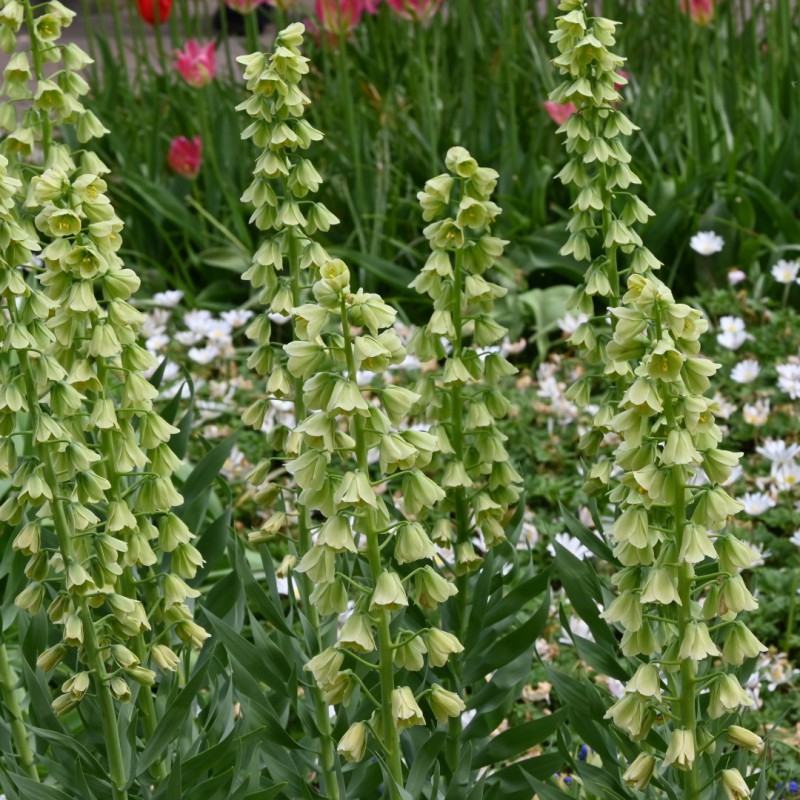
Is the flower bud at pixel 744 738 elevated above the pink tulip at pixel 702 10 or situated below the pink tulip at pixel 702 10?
below

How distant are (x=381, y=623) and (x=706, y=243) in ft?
Result: 10.5

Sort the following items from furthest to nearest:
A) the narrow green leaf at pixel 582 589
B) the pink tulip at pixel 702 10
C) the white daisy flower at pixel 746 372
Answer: the pink tulip at pixel 702 10, the white daisy flower at pixel 746 372, the narrow green leaf at pixel 582 589

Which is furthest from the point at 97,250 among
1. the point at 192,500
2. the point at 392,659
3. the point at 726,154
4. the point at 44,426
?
the point at 726,154

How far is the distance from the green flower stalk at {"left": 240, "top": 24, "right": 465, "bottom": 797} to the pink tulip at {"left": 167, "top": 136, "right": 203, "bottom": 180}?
123 inches

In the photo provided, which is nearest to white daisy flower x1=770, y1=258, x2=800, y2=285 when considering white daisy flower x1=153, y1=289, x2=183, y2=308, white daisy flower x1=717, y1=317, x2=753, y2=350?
white daisy flower x1=717, y1=317, x2=753, y2=350

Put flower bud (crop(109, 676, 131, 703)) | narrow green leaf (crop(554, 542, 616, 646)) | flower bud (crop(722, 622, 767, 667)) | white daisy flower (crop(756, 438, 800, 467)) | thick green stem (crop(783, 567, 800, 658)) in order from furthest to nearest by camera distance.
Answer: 1. white daisy flower (crop(756, 438, 800, 467))
2. thick green stem (crop(783, 567, 800, 658))
3. narrow green leaf (crop(554, 542, 616, 646))
4. flower bud (crop(109, 676, 131, 703))
5. flower bud (crop(722, 622, 767, 667))

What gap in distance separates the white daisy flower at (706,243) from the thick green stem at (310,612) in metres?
2.76

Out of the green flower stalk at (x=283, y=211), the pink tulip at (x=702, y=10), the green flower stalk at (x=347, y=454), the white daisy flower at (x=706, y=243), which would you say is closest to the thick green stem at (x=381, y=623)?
the green flower stalk at (x=347, y=454)

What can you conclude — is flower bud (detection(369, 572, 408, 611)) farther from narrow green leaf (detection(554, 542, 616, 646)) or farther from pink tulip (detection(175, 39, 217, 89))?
pink tulip (detection(175, 39, 217, 89))

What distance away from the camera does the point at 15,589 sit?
230 cm

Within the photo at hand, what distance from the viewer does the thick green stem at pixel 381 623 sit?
149 cm

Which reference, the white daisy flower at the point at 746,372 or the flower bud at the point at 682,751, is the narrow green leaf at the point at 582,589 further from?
the white daisy flower at the point at 746,372

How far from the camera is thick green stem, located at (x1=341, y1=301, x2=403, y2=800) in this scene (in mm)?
1494

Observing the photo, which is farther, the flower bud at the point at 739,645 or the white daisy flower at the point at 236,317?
the white daisy flower at the point at 236,317
